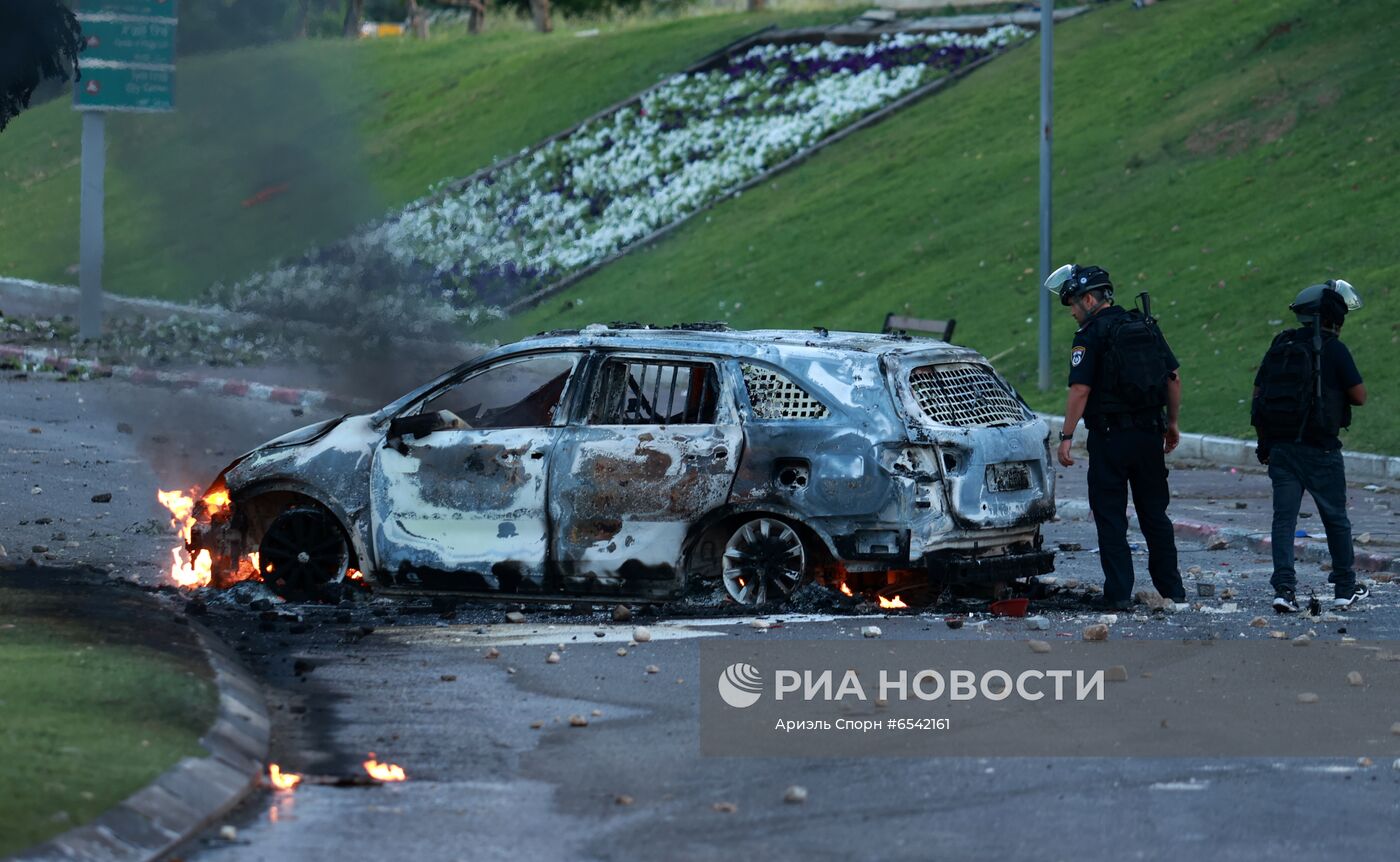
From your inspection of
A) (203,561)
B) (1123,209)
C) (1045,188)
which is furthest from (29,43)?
(1123,209)

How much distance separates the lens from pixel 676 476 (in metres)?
10.8

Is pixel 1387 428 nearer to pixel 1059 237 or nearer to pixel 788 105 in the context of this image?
pixel 1059 237

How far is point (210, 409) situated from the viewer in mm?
22719

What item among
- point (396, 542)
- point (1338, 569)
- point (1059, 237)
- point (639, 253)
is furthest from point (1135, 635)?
point (639, 253)

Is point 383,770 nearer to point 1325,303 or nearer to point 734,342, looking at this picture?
point 734,342

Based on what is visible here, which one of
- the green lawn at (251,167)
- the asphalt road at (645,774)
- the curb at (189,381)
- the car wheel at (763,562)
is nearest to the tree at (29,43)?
the asphalt road at (645,774)

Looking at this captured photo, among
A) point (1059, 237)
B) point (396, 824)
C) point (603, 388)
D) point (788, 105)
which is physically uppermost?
point (788, 105)

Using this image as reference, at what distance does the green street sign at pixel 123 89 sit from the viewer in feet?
84.1

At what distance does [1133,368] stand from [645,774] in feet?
15.4

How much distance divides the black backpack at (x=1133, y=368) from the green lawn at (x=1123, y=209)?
8.27 metres

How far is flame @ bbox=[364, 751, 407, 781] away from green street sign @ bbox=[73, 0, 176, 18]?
66.0 ft

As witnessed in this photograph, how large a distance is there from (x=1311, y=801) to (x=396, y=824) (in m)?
2.92

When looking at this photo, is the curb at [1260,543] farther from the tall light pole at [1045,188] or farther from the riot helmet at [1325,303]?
the tall light pole at [1045,188]

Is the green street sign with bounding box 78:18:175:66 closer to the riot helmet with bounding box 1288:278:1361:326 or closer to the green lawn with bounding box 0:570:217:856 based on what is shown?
the green lawn with bounding box 0:570:217:856
